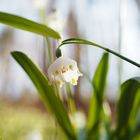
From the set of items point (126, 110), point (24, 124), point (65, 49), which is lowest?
point (24, 124)

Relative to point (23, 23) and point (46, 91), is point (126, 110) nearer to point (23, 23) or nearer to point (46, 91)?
point (46, 91)

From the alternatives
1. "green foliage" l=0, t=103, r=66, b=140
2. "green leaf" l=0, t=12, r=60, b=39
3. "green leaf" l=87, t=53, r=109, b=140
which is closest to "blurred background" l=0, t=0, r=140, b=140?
"green foliage" l=0, t=103, r=66, b=140

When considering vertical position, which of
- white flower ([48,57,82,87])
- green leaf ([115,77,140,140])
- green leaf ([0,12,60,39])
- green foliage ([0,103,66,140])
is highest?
green leaf ([0,12,60,39])

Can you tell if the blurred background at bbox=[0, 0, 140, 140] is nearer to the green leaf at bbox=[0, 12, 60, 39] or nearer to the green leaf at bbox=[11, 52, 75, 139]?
the green leaf at bbox=[11, 52, 75, 139]

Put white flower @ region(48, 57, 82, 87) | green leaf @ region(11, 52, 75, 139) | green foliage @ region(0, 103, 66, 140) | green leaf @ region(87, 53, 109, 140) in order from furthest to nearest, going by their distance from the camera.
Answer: green foliage @ region(0, 103, 66, 140)
green leaf @ region(87, 53, 109, 140)
green leaf @ region(11, 52, 75, 139)
white flower @ region(48, 57, 82, 87)

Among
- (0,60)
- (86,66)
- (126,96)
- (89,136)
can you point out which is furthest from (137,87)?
(0,60)

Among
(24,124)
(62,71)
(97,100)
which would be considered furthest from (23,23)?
(24,124)
